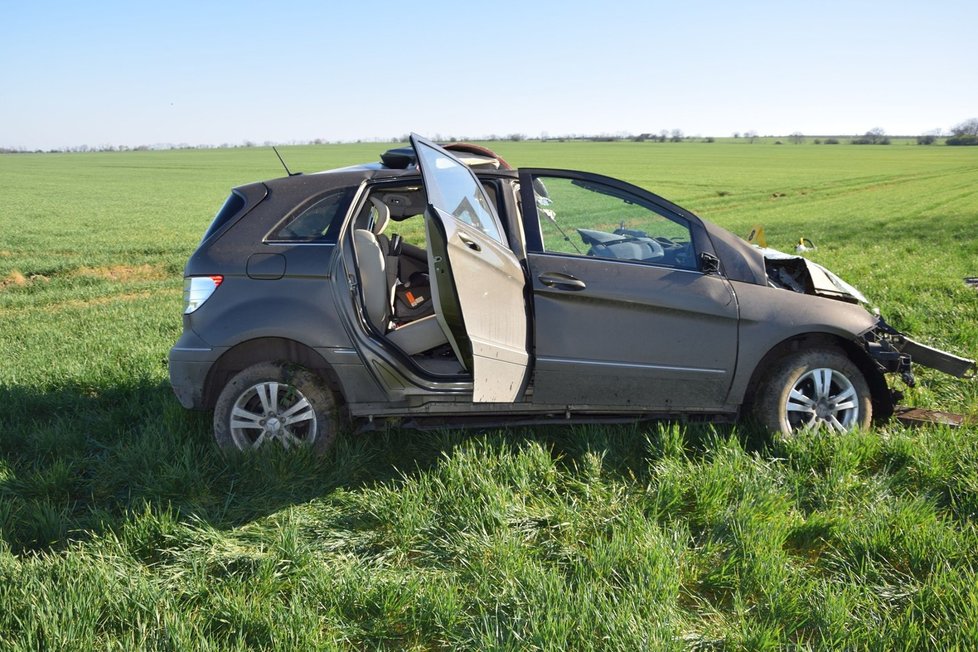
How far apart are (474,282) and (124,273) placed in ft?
46.4

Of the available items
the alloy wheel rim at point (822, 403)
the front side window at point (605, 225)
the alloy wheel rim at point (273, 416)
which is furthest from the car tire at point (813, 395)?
the alloy wheel rim at point (273, 416)

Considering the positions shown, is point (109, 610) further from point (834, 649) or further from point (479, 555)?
point (834, 649)

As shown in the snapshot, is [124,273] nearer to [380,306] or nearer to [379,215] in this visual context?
[379,215]

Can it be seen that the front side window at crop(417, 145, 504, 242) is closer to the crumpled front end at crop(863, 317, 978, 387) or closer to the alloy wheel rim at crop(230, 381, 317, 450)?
the alloy wheel rim at crop(230, 381, 317, 450)

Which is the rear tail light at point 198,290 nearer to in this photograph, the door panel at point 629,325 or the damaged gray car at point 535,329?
the damaged gray car at point 535,329

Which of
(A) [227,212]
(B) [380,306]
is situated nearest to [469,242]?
(B) [380,306]

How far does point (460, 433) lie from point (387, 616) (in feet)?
5.58

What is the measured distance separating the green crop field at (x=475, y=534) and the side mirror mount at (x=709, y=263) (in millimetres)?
901

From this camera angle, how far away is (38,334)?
8.16 meters

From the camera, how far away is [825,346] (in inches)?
172

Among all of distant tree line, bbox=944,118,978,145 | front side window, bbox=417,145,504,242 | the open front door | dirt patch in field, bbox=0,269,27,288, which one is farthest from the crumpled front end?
distant tree line, bbox=944,118,978,145

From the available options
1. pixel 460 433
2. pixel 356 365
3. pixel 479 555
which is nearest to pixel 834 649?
pixel 479 555

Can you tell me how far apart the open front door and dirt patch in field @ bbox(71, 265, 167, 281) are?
12.8m

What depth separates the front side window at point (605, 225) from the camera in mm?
4332
